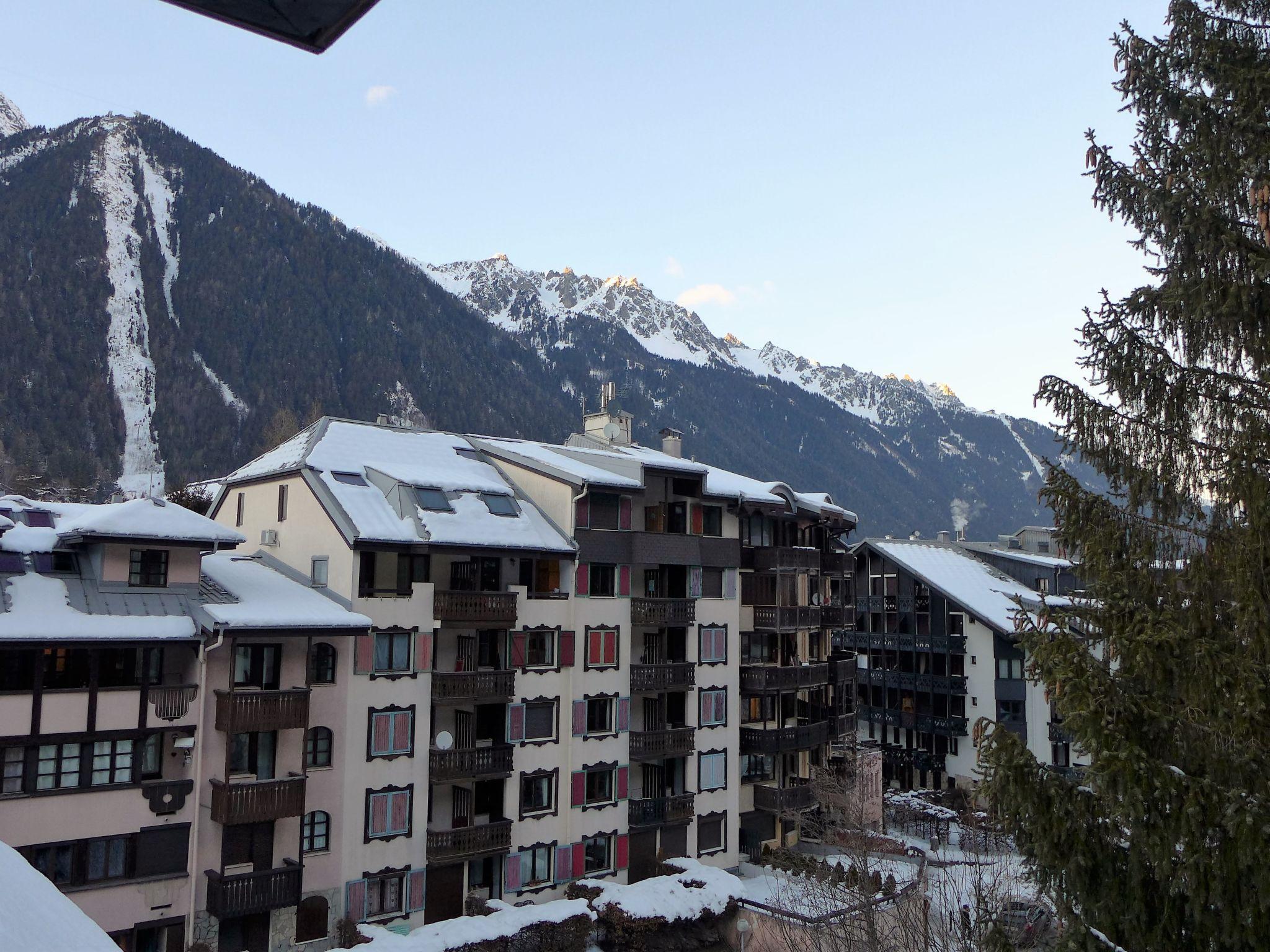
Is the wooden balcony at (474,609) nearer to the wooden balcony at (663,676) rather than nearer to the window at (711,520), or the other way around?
the wooden balcony at (663,676)

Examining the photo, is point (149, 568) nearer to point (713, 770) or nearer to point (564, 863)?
point (564, 863)

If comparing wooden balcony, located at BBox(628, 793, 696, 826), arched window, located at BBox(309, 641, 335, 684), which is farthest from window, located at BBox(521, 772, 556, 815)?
arched window, located at BBox(309, 641, 335, 684)

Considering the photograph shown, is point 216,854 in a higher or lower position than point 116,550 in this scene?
lower

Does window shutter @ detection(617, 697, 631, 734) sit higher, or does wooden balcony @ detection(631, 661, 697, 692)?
wooden balcony @ detection(631, 661, 697, 692)

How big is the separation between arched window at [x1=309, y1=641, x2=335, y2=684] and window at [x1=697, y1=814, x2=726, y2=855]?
18555 millimetres

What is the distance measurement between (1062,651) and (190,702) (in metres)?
24.9

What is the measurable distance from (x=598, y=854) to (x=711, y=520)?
15.1 meters

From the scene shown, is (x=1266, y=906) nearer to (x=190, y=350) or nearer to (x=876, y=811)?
(x=876, y=811)

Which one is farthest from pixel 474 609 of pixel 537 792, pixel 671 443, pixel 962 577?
pixel 962 577

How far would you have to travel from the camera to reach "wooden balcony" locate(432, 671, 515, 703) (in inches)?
1374

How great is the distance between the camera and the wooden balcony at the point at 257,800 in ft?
93.7

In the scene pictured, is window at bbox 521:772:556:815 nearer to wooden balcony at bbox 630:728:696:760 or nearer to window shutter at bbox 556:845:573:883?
window shutter at bbox 556:845:573:883

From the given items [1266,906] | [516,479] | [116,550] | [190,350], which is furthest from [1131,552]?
[190,350]

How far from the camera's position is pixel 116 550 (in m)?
29.9
